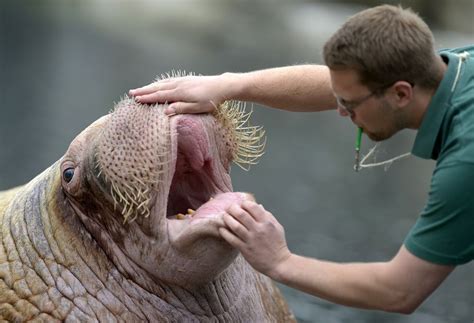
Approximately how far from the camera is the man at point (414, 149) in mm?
3377

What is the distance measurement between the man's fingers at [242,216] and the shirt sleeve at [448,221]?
2.24ft

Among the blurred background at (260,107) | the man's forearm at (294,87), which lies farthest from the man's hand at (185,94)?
the blurred background at (260,107)

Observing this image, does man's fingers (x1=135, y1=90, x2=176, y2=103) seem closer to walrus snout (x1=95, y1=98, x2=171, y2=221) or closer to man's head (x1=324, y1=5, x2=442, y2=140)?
walrus snout (x1=95, y1=98, x2=171, y2=221)

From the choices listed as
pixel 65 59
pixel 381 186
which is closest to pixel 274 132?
pixel 381 186

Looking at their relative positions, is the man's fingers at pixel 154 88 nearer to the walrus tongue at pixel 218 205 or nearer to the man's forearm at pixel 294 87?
the man's forearm at pixel 294 87

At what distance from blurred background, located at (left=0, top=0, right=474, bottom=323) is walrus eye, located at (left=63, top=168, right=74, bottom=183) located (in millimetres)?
1907

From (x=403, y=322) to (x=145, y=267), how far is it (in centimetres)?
530

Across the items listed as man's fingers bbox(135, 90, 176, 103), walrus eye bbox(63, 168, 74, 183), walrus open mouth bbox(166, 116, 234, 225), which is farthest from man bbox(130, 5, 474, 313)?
walrus eye bbox(63, 168, 74, 183)

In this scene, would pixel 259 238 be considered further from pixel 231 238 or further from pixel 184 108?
pixel 184 108

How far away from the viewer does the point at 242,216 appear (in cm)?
382

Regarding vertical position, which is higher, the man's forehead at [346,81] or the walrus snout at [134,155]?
the man's forehead at [346,81]

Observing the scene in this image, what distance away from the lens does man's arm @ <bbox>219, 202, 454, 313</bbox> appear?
3525 mm

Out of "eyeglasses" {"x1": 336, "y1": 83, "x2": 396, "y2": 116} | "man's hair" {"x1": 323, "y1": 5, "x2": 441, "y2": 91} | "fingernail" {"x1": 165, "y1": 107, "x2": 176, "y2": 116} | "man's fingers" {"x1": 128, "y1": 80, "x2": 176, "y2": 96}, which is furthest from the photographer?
"man's fingers" {"x1": 128, "y1": 80, "x2": 176, "y2": 96}

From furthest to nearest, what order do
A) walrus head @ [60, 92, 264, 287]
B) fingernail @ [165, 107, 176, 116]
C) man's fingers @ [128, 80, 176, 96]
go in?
man's fingers @ [128, 80, 176, 96] < fingernail @ [165, 107, 176, 116] < walrus head @ [60, 92, 264, 287]
